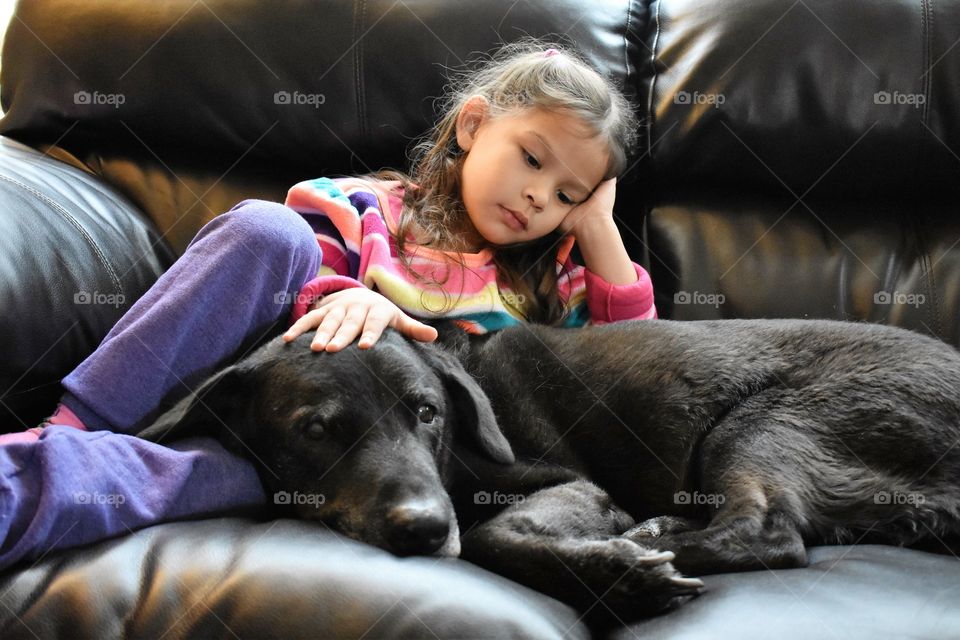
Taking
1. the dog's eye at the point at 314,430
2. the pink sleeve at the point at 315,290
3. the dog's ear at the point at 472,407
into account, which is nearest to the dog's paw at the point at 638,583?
the dog's ear at the point at 472,407

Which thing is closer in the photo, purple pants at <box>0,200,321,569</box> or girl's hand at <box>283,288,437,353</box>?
purple pants at <box>0,200,321,569</box>

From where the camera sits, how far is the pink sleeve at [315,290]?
5.63ft

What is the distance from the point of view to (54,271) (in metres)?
1.71

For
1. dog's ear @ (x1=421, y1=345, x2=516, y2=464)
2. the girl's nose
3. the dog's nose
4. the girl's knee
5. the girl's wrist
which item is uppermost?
the girl's nose

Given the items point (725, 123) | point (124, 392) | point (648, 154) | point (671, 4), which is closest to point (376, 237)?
point (124, 392)

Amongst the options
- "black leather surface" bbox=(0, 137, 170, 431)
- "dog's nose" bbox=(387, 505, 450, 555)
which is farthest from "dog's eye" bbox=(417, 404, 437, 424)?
"black leather surface" bbox=(0, 137, 170, 431)

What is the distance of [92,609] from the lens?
111 centimetres

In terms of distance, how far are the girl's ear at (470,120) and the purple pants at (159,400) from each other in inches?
23.0

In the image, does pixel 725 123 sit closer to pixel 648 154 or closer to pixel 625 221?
pixel 648 154

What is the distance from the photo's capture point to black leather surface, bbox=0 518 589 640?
43.0 inches

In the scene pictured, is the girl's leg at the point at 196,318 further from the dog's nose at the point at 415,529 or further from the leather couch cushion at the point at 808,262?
the leather couch cushion at the point at 808,262

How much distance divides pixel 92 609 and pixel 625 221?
176cm

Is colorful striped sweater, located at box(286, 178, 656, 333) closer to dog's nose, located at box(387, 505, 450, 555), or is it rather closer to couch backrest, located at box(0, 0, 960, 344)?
→ couch backrest, located at box(0, 0, 960, 344)

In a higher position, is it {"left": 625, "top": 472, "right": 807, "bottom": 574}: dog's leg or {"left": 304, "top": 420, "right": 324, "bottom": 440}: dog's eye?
{"left": 304, "top": 420, "right": 324, "bottom": 440}: dog's eye
